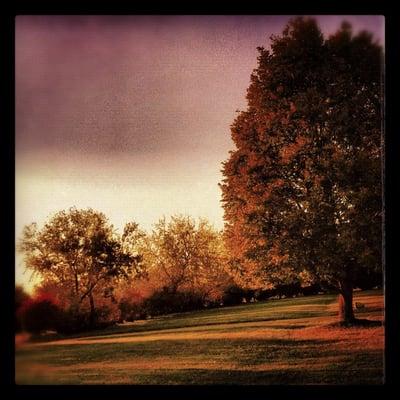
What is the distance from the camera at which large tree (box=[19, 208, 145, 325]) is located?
31.5 feet

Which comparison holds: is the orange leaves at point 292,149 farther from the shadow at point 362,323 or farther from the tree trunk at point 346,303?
the shadow at point 362,323

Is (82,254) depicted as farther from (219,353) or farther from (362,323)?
(362,323)

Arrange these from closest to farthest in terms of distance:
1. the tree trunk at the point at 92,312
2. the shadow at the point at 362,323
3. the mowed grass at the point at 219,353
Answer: the mowed grass at the point at 219,353 → the shadow at the point at 362,323 → the tree trunk at the point at 92,312

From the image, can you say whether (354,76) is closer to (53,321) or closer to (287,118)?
(287,118)

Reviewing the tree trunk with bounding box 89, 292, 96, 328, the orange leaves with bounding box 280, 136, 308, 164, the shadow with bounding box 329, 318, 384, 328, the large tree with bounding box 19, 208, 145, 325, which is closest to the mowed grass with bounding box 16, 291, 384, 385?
the shadow with bounding box 329, 318, 384, 328

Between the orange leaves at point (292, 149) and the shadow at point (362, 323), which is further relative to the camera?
the orange leaves at point (292, 149)

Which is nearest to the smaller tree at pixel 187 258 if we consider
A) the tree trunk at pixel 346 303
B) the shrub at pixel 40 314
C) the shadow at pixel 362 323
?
the shrub at pixel 40 314

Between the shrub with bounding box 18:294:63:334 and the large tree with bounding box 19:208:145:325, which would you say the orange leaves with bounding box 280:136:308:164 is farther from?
the shrub with bounding box 18:294:63:334

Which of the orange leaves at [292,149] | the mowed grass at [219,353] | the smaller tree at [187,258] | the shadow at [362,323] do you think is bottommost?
the mowed grass at [219,353]

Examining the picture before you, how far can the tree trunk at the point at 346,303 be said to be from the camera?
966cm

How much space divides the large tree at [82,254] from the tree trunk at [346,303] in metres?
3.41

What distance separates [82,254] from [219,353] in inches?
109
